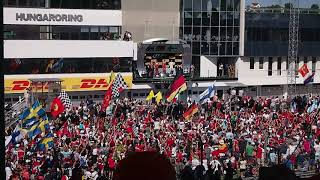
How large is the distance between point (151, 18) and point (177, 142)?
23.0 metres

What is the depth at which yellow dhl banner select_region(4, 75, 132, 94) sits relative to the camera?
3566cm

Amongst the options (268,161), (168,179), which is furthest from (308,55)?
(168,179)

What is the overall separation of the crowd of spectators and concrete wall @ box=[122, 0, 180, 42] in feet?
39.3

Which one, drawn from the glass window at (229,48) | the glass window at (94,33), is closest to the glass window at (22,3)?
the glass window at (94,33)

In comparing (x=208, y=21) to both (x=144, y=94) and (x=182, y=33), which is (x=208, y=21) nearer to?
(x=182, y=33)

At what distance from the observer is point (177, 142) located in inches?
781

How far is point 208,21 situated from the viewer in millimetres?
42625

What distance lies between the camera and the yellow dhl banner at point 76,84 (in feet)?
117

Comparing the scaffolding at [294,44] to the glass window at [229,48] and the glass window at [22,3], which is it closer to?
the glass window at [229,48]

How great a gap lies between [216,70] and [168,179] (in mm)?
41432

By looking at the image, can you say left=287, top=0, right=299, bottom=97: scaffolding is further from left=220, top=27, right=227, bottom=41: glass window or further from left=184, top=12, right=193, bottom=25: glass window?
left=184, top=12, right=193, bottom=25: glass window

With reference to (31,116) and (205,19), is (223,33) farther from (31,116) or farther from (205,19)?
(31,116)

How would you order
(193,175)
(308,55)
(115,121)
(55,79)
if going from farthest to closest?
(308,55) < (55,79) < (115,121) < (193,175)

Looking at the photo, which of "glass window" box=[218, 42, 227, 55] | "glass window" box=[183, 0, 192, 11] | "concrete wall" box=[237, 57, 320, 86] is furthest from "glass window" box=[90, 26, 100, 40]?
"concrete wall" box=[237, 57, 320, 86]
